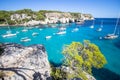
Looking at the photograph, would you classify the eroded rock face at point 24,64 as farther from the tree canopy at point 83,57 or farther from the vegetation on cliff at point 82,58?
the tree canopy at point 83,57

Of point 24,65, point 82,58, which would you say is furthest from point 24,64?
point 82,58

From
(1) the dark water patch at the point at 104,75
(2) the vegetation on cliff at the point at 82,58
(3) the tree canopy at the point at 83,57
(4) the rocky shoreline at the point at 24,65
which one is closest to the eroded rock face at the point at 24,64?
(4) the rocky shoreline at the point at 24,65

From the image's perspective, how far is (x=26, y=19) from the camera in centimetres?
15262

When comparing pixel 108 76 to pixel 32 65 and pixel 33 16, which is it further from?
pixel 33 16

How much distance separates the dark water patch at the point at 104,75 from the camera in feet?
116

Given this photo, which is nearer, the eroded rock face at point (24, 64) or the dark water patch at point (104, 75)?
the eroded rock face at point (24, 64)

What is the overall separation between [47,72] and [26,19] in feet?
437

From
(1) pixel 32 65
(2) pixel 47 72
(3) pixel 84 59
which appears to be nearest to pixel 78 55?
(3) pixel 84 59

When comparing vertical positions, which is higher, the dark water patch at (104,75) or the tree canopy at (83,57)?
the tree canopy at (83,57)

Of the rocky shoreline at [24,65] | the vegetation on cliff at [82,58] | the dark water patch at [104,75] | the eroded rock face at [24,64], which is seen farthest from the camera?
the dark water patch at [104,75]

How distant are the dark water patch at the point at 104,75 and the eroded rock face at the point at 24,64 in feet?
50.0

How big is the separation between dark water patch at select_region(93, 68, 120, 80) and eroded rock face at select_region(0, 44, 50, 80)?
15234mm

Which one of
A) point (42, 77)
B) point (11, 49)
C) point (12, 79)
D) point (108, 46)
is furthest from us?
point (108, 46)

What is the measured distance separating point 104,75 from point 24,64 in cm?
2093
